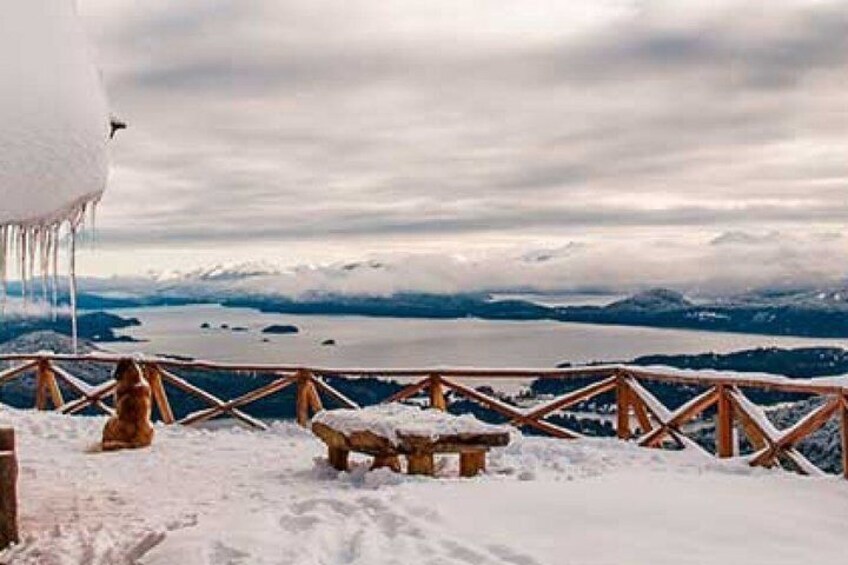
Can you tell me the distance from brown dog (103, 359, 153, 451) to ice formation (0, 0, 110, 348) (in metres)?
4.57

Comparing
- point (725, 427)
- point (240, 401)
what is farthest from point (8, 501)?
point (725, 427)

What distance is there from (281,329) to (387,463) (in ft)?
223

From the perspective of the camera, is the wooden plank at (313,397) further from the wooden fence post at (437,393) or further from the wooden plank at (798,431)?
the wooden plank at (798,431)

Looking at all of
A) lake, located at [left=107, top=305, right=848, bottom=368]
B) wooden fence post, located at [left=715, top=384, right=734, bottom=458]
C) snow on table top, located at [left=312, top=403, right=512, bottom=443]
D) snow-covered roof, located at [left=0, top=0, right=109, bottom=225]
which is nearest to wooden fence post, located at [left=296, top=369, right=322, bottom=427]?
snow on table top, located at [left=312, top=403, right=512, bottom=443]

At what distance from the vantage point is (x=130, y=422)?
37.4 ft

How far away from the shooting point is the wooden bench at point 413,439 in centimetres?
926

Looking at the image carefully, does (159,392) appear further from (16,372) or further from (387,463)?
(387,463)

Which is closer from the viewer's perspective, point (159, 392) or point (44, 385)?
point (159, 392)

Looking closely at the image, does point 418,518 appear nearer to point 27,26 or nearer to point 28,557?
point 28,557

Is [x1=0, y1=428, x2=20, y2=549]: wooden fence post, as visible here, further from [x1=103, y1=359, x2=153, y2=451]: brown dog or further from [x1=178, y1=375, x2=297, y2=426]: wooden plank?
[x1=178, y1=375, x2=297, y2=426]: wooden plank

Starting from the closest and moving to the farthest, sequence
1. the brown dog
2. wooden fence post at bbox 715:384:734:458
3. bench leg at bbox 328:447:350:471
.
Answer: bench leg at bbox 328:447:350:471 < wooden fence post at bbox 715:384:734:458 < the brown dog

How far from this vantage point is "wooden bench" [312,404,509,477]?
9258mm

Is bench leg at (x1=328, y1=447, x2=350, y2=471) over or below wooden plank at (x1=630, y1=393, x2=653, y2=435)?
below

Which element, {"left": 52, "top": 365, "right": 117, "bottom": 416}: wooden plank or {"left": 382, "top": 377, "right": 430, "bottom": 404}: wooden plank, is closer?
{"left": 382, "top": 377, "right": 430, "bottom": 404}: wooden plank
